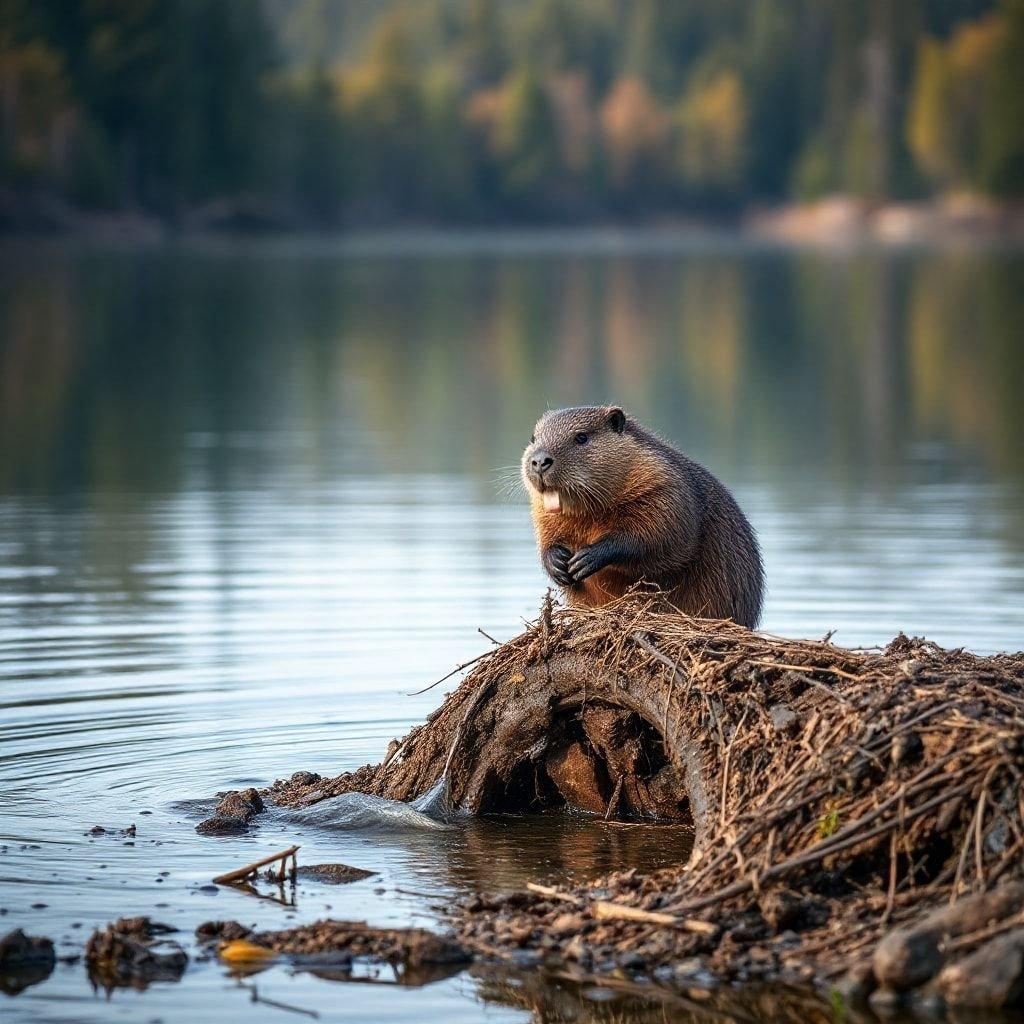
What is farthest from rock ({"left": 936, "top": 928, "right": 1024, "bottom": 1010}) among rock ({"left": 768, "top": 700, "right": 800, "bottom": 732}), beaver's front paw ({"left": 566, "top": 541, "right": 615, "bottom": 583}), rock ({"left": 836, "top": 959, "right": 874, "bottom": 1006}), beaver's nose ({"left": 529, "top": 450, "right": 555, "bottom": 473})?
beaver's nose ({"left": 529, "top": 450, "right": 555, "bottom": 473})

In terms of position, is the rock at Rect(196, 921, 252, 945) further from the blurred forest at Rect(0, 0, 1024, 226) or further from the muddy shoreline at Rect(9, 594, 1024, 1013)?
the blurred forest at Rect(0, 0, 1024, 226)

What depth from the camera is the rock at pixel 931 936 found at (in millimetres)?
7020

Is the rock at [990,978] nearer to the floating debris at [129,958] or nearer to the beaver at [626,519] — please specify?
the floating debris at [129,958]

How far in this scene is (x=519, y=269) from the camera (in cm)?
9000

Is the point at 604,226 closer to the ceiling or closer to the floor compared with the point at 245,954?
closer to the ceiling

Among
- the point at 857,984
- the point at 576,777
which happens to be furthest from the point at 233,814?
the point at 857,984

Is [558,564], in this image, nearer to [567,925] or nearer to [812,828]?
[812,828]

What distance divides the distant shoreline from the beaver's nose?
89374mm

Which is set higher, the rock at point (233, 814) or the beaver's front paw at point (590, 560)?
the beaver's front paw at point (590, 560)

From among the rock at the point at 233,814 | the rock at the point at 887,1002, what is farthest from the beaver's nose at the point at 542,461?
the rock at the point at 887,1002

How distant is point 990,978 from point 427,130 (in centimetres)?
16595

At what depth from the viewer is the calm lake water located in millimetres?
8805

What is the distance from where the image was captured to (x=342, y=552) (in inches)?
706

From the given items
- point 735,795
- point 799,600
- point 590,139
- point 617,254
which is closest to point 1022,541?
point 799,600
